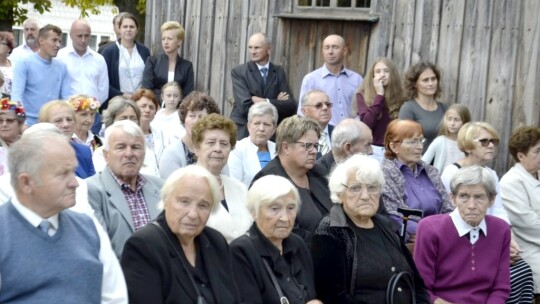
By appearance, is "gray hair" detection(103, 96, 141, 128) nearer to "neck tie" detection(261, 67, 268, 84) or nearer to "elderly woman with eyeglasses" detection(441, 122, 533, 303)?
"neck tie" detection(261, 67, 268, 84)

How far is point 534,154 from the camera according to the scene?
902cm

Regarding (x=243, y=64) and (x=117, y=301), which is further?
(x=243, y=64)

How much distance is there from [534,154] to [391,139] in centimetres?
142

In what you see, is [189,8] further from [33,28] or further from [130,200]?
[130,200]

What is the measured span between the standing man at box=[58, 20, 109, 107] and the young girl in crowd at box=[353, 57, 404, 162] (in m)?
3.37

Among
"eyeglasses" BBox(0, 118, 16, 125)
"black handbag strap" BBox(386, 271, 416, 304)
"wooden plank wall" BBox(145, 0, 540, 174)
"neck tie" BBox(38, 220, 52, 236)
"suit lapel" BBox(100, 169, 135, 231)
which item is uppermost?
"wooden plank wall" BBox(145, 0, 540, 174)

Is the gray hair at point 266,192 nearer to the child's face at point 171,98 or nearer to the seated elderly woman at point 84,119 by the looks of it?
the seated elderly woman at point 84,119

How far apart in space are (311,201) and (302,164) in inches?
12.1

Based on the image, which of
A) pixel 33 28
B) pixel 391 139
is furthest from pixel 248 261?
pixel 33 28

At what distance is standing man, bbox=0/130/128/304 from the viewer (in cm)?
486

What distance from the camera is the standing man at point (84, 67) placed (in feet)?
39.6

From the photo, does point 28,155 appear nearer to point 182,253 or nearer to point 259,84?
point 182,253

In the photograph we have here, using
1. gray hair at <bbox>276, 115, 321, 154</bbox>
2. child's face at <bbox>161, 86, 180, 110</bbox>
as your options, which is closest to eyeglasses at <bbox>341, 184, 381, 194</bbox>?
gray hair at <bbox>276, 115, 321, 154</bbox>

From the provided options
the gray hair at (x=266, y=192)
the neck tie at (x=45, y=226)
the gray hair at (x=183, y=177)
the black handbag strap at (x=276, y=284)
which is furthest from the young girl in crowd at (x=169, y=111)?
the neck tie at (x=45, y=226)
